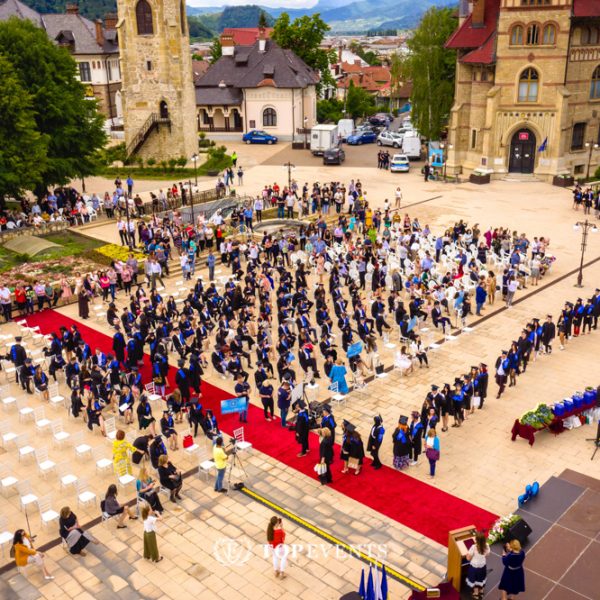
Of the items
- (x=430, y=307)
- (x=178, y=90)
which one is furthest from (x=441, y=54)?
(x=430, y=307)

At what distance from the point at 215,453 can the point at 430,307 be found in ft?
43.6

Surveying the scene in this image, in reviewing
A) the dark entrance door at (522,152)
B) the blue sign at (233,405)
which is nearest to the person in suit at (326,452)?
the blue sign at (233,405)

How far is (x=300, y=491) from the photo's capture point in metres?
17.5

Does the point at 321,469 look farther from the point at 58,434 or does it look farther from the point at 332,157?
the point at 332,157

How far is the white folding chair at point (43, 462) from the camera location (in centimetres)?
1786

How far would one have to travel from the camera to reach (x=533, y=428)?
62.8 ft

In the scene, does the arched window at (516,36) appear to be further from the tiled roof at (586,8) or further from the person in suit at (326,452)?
the person in suit at (326,452)

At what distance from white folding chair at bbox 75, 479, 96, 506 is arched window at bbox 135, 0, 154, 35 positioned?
4465 cm

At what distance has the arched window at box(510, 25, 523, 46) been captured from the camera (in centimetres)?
4962

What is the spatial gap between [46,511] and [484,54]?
4726 cm

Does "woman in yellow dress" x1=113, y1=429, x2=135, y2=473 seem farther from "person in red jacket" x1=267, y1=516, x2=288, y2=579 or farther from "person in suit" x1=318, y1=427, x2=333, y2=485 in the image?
"person in red jacket" x1=267, y1=516, x2=288, y2=579

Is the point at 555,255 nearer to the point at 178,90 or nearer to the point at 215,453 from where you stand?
the point at 215,453

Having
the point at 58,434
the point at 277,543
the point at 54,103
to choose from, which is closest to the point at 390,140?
the point at 54,103

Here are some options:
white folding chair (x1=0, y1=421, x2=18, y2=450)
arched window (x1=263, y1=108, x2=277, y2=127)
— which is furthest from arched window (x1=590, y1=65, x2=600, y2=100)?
white folding chair (x1=0, y1=421, x2=18, y2=450)
